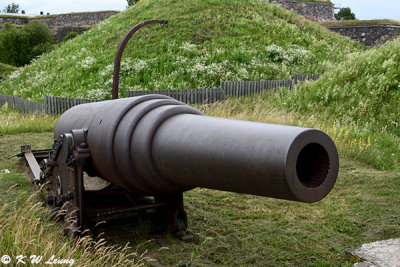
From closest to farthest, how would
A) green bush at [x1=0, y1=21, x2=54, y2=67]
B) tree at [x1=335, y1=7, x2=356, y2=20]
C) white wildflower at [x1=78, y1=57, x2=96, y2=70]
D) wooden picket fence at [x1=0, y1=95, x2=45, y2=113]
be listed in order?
wooden picket fence at [x1=0, y1=95, x2=45, y2=113], white wildflower at [x1=78, y1=57, x2=96, y2=70], green bush at [x1=0, y1=21, x2=54, y2=67], tree at [x1=335, y1=7, x2=356, y2=20]

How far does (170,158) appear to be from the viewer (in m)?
2.66

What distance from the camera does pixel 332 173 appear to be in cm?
212

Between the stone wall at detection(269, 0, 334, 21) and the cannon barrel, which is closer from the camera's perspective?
the cannon barrel

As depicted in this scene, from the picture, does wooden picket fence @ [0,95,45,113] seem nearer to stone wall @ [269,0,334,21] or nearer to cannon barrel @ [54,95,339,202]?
cannon barrel @ [54,95,339,202]

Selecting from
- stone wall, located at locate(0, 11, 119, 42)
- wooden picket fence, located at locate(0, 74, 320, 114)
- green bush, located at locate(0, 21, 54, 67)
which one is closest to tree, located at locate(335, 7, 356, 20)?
stone wall, located at locate(0, 11, 119, 42)

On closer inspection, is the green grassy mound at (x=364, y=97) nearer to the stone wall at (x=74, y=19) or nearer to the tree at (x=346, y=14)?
the tree at (x=346, y=14)

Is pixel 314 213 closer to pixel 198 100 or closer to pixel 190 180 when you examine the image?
pixel 190 180

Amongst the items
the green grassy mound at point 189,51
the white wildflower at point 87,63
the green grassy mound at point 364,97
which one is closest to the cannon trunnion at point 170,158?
the green grassy mound at point 364,97

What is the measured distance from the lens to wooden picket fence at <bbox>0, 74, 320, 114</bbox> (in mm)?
13281

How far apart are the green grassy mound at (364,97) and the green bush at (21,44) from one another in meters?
31.1

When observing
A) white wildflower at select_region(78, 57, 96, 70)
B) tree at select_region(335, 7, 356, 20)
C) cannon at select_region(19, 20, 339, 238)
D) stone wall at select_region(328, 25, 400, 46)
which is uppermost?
tree at select_region(335, 7, 356, 20)

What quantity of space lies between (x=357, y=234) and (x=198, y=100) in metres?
9.45

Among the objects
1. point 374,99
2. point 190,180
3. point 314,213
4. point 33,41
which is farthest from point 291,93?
point 33,41

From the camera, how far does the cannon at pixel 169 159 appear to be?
204 cm
